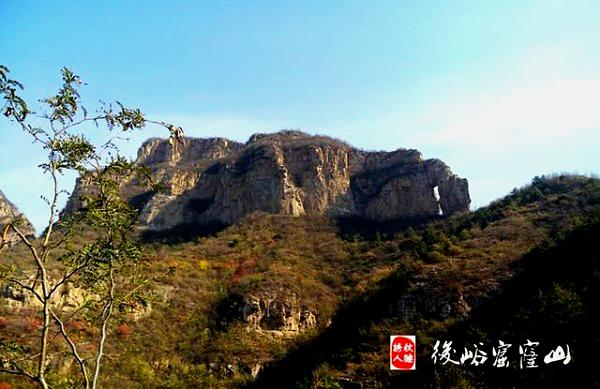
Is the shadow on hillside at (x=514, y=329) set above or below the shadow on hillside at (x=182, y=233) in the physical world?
below

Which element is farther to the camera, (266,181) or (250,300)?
(266,181)

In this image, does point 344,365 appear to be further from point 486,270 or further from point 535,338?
point 486,270

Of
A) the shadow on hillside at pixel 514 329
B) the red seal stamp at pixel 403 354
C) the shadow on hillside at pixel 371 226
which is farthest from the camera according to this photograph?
the shadow on hillside at pixel 371 226

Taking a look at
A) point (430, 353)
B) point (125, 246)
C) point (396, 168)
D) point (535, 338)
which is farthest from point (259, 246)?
point (125, 246)

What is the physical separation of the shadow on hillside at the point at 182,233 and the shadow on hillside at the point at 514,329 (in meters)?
36.7

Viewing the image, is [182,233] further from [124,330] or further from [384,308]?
[384,308]

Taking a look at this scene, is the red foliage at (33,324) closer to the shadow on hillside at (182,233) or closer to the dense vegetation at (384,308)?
the dense vegetation at (384,308)

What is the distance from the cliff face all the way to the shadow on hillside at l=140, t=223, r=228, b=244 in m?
1.45

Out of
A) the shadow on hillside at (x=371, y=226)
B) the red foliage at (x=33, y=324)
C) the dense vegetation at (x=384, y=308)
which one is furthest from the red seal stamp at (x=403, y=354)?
the shadow on hillside at (x=371, y=226)

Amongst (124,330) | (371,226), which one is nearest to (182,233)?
(371,226)

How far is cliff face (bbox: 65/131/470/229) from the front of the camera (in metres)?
70.2

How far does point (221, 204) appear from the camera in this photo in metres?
74.8

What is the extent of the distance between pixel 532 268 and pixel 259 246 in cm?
3347

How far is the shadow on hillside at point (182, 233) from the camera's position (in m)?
66.5
